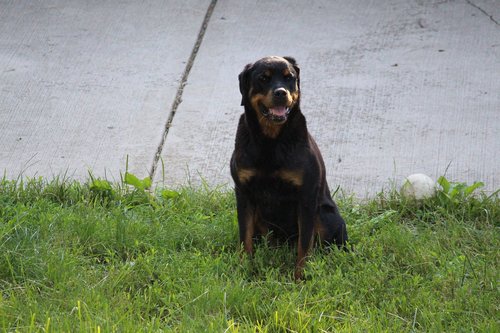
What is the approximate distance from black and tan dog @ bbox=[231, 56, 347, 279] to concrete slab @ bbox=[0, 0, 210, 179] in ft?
3.70

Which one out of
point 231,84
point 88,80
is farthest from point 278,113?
point 88,80

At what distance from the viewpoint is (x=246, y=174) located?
13.8 ft

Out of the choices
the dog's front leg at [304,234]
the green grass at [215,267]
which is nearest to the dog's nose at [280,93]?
the dog's front leg at [304,234]

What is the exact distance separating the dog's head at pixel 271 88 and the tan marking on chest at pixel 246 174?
0.25m

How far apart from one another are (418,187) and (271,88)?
1154mm

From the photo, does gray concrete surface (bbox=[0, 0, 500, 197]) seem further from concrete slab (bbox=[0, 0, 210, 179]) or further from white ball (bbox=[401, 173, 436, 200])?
white ball (bbox=[401, 173, 436, 200])

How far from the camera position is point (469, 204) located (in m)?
4.78

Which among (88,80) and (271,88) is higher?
(271,88)

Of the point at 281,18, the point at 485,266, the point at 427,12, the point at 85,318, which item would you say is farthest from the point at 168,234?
the point at 427,12

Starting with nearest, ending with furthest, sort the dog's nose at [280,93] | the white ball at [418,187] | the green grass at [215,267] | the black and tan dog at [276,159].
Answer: the green grass at [215,267], the dog's nose at [280,93], the black and tan dog at [276,159], the white ball at [418,187]

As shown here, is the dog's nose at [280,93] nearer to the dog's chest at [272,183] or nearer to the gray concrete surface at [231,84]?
the dog's chest at [272,183]

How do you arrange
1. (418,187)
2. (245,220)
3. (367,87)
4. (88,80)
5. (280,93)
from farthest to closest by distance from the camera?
(88,80)
(367,87)
(418,187)
(245,220)
(280,93)

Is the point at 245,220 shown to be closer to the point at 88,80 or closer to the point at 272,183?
the point at 272,183

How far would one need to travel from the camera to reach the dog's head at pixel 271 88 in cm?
408
